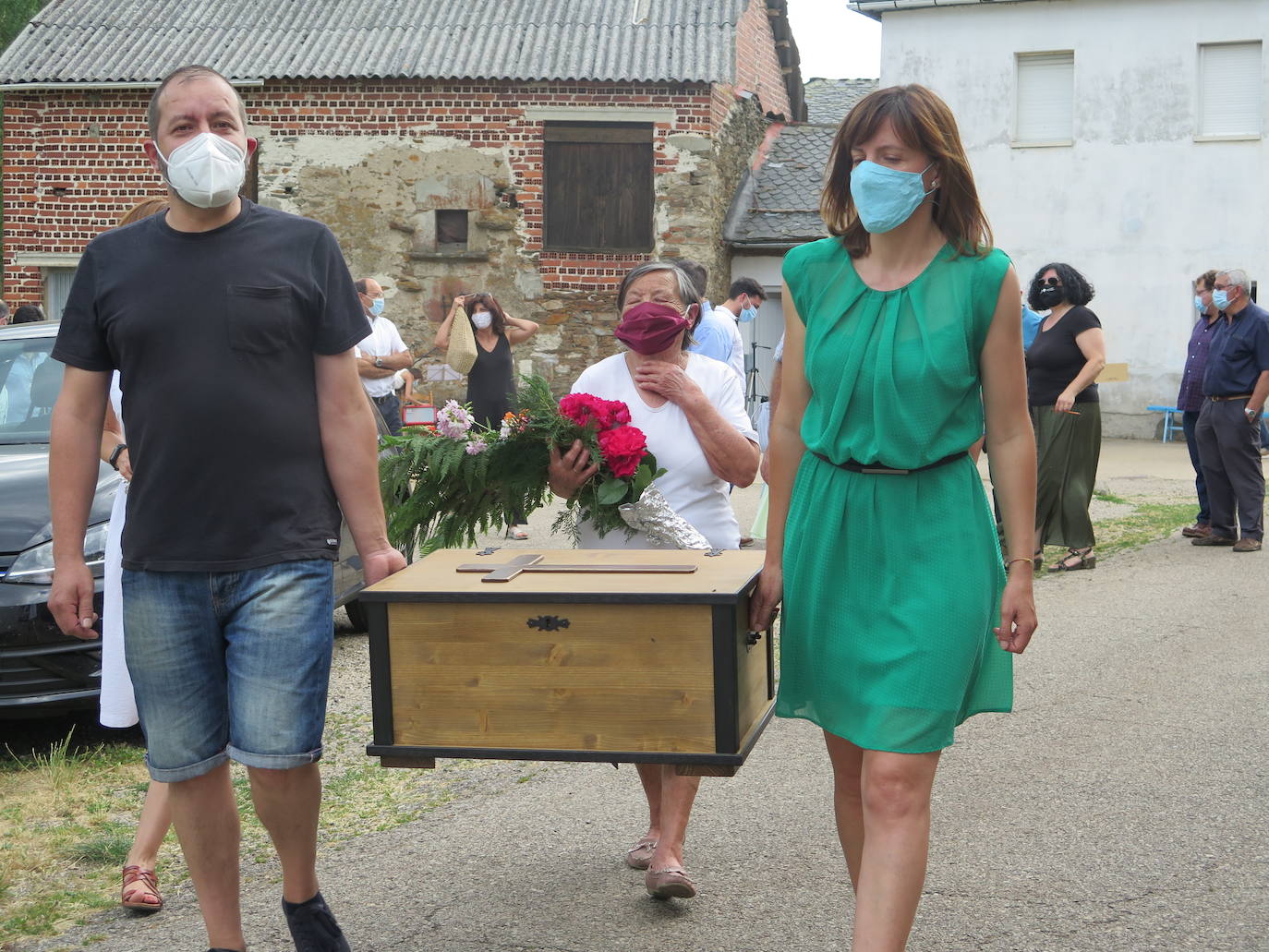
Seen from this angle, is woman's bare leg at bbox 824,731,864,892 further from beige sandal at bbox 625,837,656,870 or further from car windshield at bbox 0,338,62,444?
car windshield at bbox 0,338,62,444

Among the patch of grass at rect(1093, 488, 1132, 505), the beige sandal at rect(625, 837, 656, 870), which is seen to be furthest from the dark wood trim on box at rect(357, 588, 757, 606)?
the patch of grass at rect(1093, 488, 1132, 505)

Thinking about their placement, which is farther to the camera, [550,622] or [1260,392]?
[1260,392]

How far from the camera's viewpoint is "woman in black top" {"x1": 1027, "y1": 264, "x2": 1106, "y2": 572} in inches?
401

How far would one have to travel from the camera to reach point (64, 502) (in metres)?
3.56

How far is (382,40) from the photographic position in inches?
888

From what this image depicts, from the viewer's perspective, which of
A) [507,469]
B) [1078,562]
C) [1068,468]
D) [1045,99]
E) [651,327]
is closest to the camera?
[507,469]

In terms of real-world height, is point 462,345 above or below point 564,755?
above

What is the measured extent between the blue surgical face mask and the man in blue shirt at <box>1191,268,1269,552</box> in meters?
8.78

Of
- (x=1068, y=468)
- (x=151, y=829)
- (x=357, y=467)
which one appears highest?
(x=357, y=467)

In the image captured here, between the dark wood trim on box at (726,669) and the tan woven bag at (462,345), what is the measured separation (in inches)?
373

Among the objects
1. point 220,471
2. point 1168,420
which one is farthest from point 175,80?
point 1168,420

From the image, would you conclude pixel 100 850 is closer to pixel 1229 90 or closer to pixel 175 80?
pixel 175 80

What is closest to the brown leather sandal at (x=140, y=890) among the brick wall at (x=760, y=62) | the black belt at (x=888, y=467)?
the black belt at (x=888, y=467)

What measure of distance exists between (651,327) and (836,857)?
1.72 metres
